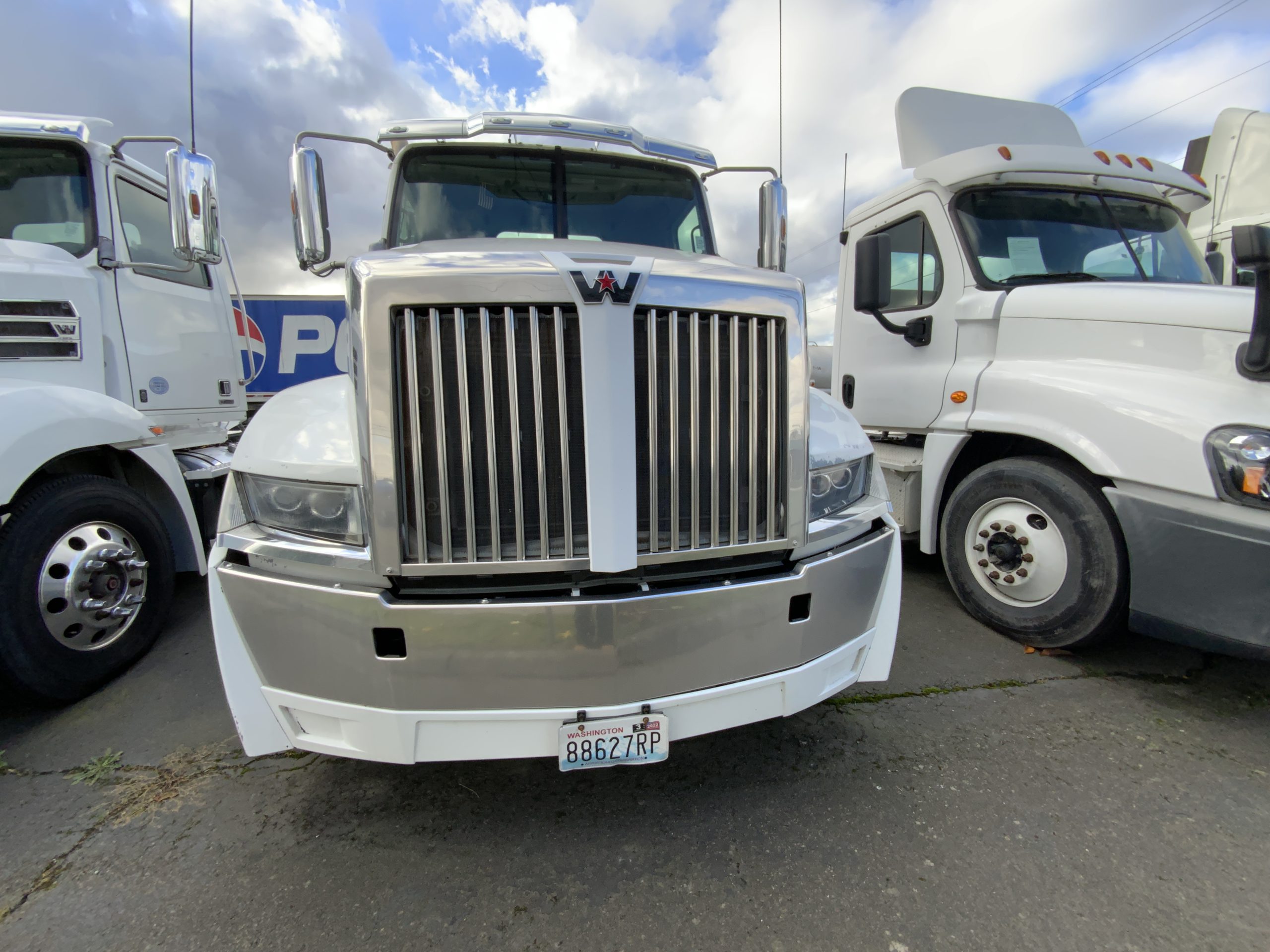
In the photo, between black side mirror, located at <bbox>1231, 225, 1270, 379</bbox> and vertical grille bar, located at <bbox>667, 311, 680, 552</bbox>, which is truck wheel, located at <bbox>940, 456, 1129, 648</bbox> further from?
vertical grille bar, located at <bbox>667, 311, 680, 552</bbox>

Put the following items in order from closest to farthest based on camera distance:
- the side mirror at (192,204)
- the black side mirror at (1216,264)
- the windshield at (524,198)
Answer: the windshield at (524,198), the side mirror at (192,204), the black side mirror at (1216,264)

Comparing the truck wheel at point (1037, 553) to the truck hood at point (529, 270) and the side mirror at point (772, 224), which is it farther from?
the truck hood at point (529, 270)

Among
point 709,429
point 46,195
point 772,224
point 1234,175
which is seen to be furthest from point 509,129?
point 1234,175

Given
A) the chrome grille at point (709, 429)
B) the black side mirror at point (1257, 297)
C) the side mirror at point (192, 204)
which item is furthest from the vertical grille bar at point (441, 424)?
the black side mirror at point (1257, 297)

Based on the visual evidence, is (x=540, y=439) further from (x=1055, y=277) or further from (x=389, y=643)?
(x=1055, y=277)

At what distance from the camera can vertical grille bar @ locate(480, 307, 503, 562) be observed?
1686mm

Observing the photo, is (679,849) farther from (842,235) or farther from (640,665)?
(842,235)

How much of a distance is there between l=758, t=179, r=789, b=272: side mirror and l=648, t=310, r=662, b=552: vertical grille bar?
2.31 m

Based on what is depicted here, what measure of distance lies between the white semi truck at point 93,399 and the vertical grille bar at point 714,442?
3001 mm

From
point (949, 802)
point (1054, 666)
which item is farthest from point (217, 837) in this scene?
point (1054, 666)

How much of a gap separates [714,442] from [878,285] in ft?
8.38

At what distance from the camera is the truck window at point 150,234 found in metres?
4.05

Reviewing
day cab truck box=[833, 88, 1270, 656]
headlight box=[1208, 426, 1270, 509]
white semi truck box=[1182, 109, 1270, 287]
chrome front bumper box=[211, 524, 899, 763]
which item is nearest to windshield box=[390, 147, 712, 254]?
day cab truck box=[833, 88, 1270, 656]

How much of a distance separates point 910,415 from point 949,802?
2.66 metres
